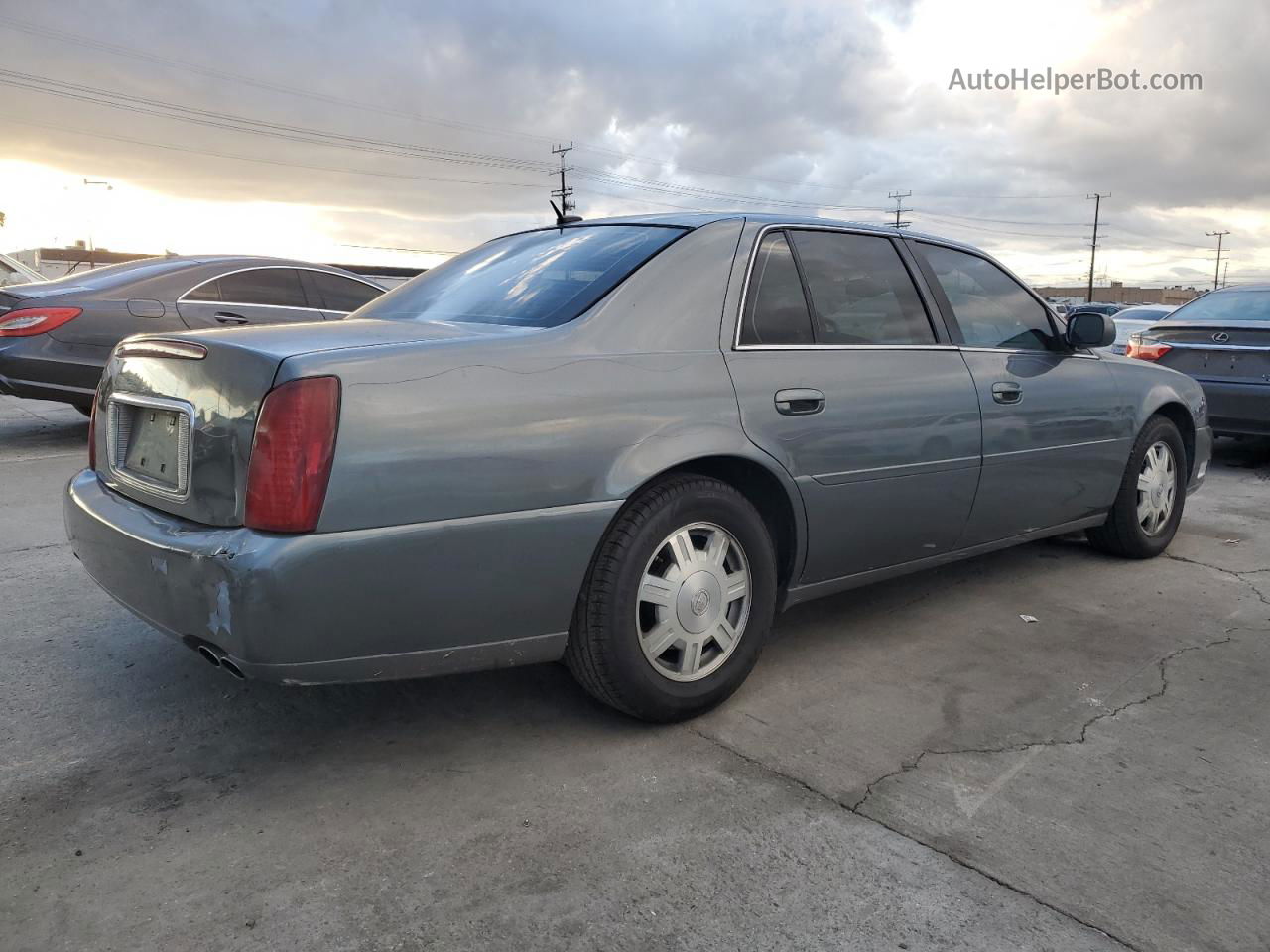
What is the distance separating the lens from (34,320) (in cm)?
705

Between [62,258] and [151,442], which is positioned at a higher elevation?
[62,258]

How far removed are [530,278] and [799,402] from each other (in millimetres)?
959

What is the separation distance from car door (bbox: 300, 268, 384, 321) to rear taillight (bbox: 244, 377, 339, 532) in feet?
19.0

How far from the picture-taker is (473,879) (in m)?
2.19

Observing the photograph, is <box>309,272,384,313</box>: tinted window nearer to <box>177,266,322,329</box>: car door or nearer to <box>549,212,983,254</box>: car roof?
<box>177,266,322,329</box>: car door

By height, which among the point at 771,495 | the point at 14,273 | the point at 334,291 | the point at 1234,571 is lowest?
the point at 1234,571

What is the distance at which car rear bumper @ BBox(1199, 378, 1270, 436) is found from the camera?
723 centimetres

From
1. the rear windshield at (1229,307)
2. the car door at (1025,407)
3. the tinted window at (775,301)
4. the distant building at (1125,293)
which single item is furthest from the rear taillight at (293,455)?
the distant building at (1125,293)

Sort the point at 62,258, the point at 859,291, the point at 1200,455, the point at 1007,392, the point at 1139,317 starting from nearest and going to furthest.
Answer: the point at 859,291 < the point at 1007,392 < the point at 1200,455 < the point at 1139,317 < the point at 62,258

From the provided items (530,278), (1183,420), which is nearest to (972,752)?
(530,278)

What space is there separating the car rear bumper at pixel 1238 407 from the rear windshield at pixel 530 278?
569 cm

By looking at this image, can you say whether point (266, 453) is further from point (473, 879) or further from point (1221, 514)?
point (1221, 514)

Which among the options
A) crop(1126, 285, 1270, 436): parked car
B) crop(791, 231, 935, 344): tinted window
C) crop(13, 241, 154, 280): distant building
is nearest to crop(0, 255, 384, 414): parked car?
crop(791, 231, 935, 344): tinted window

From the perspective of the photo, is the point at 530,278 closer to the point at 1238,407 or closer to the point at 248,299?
the point at 248,299
